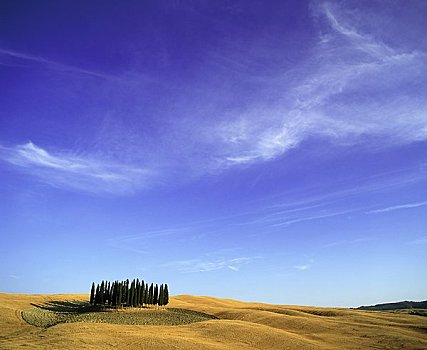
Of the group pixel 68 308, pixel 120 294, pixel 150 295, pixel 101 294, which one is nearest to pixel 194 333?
pixel 120 294

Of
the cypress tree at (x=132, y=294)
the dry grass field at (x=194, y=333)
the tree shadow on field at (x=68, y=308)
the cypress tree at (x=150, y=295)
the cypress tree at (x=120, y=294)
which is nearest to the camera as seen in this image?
the dry grass field at (x=194, y=333)

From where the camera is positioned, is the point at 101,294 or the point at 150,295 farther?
the point at 150,295

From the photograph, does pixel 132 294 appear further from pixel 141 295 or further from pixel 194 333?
pixel 194 333

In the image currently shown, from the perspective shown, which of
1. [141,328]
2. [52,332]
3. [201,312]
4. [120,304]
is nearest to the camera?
[52,332]

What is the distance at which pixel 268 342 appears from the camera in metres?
30.1

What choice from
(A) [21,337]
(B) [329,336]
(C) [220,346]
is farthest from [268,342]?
(A) [21,337]

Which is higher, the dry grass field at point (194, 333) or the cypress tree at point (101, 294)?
the cypress tree at point (101, 294)

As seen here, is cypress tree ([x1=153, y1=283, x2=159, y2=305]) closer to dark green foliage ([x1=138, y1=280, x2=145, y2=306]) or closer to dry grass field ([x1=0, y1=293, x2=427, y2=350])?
dark green foliage ([x1=138, y1=280, x2=145, y2=306])

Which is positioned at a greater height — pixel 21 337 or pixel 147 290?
pixel 147 290

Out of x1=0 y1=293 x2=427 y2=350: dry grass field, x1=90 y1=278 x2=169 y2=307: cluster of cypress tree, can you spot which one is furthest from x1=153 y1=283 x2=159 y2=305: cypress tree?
x1=0 y1=293 x2=427 y2=350: dry grass field

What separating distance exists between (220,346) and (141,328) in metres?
9.80

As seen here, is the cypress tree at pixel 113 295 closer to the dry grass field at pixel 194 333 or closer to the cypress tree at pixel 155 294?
the cypress tree at pixel 155 294

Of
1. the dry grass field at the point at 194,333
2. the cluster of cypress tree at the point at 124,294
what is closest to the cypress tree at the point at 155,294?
the cluster of cypress tree at the point at 124,294

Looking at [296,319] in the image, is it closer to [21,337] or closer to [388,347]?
[388,347]
